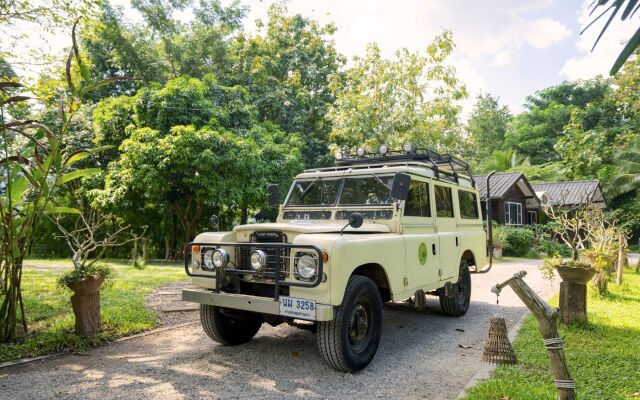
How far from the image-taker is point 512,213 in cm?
2491

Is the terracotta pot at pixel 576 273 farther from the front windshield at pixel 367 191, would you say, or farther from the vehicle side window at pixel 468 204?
the front windshield at pixel 367 191

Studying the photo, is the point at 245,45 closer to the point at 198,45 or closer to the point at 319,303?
the point at 198,45

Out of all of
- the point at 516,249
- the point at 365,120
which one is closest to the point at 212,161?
the point at 365,120

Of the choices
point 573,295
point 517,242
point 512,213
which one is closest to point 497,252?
point 517,242

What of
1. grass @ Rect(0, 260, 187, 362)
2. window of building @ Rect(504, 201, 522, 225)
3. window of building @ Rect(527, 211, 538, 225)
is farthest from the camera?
window of building @ Rect(527, 211, 538, 225)

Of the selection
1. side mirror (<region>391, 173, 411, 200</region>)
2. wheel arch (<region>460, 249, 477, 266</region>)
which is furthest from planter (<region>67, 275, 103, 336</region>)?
wheel arch (<region>460, 249, 477, 266</region>)

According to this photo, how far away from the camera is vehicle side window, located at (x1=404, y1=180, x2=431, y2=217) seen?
18.5ft

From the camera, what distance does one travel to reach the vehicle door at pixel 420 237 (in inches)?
208

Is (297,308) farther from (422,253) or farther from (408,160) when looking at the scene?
(408,160)

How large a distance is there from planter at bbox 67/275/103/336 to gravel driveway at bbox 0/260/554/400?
0.38 metres

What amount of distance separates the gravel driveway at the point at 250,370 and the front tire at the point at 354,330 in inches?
7.2

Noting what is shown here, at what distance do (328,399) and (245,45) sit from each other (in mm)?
21518

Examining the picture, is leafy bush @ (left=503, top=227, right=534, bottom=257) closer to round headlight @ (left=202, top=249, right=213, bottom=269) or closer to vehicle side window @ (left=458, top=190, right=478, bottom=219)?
vehicle side window @ (left=458, top=190, right=478, bottom=219)

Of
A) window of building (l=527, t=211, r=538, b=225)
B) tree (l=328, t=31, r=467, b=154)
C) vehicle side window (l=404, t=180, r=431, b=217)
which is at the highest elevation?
tree (l=328, t=31, r=467, b=154)
